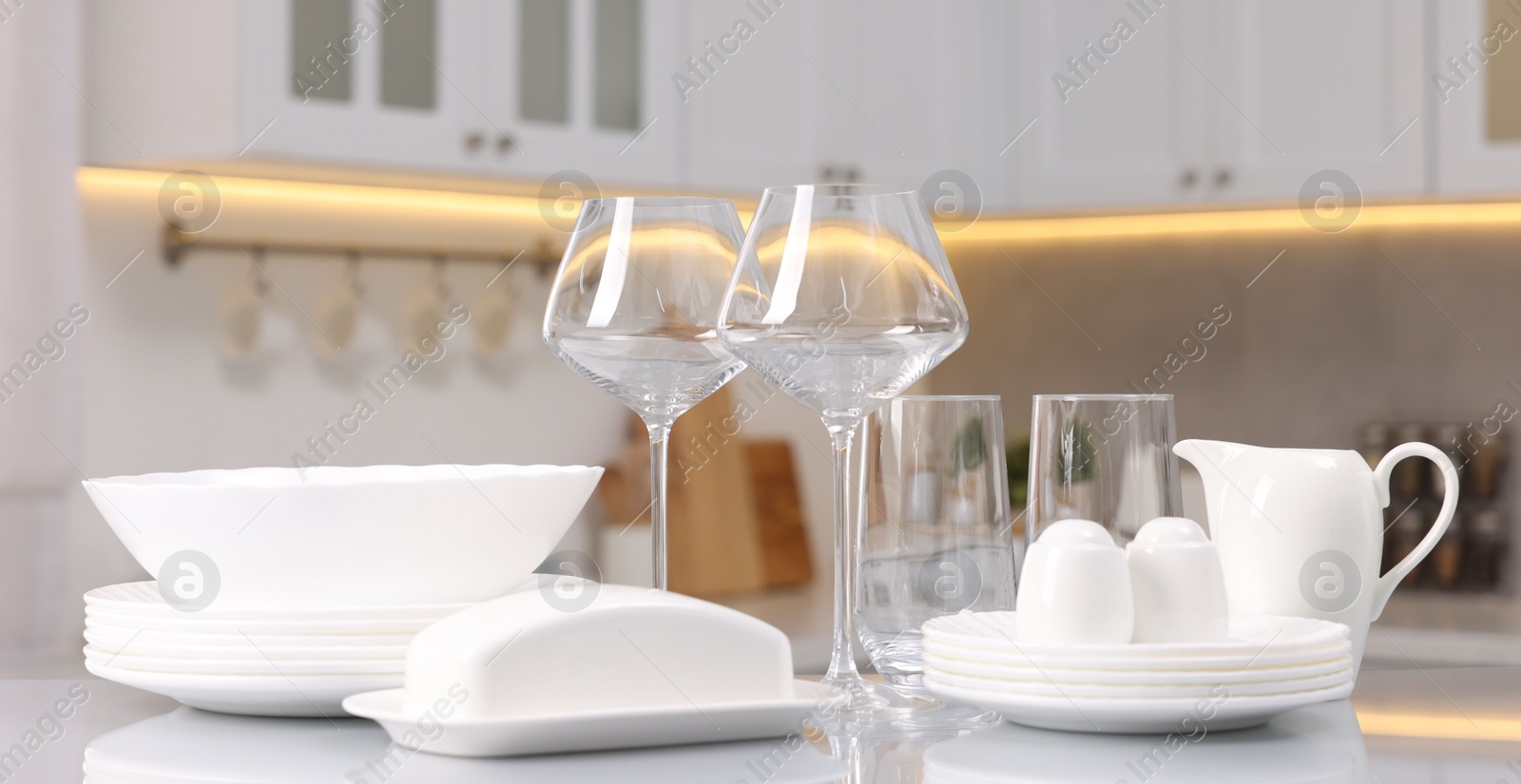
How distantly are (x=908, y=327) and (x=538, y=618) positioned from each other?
207 millimetres

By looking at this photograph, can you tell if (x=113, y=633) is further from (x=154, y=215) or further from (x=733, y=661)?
(x=154, y=215)

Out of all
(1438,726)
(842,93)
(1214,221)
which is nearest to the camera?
(1438,726)

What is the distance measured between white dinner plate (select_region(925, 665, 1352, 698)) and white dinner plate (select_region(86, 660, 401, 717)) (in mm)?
252

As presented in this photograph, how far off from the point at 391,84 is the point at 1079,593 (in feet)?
5.71

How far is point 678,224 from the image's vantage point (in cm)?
71

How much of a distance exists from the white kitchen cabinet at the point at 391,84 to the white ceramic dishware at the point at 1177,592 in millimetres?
1629

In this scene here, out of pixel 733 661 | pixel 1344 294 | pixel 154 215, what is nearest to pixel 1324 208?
pixel 1344 294

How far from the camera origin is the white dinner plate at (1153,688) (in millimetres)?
596

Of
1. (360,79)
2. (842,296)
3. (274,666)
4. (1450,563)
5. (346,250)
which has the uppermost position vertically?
(360,79)

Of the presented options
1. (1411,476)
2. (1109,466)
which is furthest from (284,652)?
(1411,476)

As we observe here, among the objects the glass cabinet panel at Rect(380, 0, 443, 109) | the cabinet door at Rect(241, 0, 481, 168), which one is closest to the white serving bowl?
the cabinet door at Rect(241, 0, 481, 168)

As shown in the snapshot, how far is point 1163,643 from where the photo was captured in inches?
24.2

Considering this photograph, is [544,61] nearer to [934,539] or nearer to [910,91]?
[910,91]

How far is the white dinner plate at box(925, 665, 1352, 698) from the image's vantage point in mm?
596
